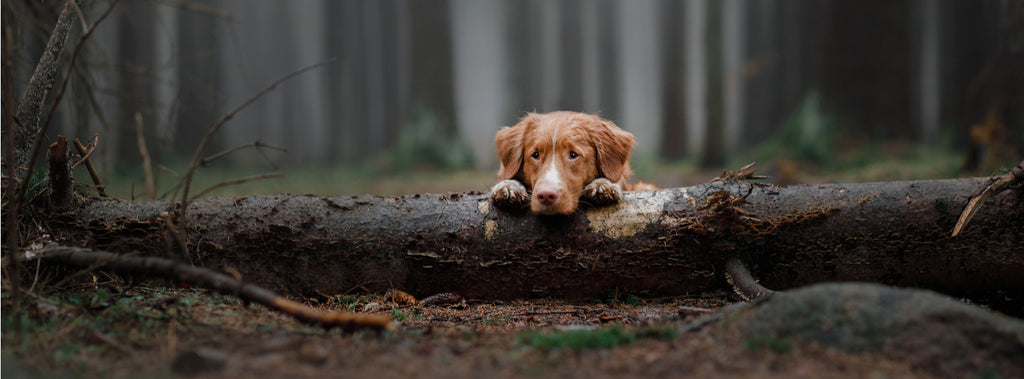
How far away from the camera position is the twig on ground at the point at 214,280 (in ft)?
8.20

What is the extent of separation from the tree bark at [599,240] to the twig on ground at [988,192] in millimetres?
105

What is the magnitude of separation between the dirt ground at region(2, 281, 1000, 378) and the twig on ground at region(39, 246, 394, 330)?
0.30 ft

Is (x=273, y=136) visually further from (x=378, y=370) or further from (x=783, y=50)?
(x=378, y=370)

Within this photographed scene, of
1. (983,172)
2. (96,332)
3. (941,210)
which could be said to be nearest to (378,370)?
(96,332)

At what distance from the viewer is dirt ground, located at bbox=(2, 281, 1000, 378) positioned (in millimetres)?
2002

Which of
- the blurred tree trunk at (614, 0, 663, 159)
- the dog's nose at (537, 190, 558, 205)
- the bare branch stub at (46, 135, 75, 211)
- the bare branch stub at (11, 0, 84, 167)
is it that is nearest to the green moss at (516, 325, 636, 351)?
the dog's nose at (537, 190, 558, 205)

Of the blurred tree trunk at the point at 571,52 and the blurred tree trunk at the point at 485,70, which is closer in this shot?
the blurred tree trunk at the point at 485,70

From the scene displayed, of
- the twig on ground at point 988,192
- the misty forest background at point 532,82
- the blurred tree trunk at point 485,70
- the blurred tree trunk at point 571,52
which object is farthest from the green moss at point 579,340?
the blurred tree trunk at point 571,52

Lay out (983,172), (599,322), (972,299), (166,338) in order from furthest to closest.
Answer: (983,172) < (972,299) < (599,322) < (166,338)

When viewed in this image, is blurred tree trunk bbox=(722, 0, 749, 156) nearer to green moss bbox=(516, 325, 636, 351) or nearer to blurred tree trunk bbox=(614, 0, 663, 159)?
blurred tree trunk bbox=(614, 0, 663, 159)

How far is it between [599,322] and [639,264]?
0.62 meters

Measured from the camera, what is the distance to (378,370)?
6.67 feet

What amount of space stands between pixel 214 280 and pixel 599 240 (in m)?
2.43

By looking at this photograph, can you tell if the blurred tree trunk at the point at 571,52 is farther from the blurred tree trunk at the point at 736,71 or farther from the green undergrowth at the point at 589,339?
the green undergrowth at the point at 589,339
